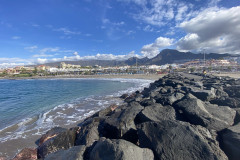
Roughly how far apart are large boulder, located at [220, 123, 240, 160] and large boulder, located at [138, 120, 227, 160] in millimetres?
448

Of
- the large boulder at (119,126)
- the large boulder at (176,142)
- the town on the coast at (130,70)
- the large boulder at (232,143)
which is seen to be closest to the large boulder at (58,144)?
the large boulder at (119,126)

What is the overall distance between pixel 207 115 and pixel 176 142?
2.20 m

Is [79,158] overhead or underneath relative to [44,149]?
overhead

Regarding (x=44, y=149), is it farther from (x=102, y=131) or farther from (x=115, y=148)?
(x=115, y=148)

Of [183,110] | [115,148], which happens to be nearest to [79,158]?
[115,148]

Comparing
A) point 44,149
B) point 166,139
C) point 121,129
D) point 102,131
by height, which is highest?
point 166,139

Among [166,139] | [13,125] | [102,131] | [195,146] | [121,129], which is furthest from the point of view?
[13,125]

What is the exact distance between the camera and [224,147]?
339 centimetres

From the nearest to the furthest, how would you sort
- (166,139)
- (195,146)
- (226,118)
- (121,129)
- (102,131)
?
(195,146) < (166,139) < (121,129) < (226,118) < (102,131)

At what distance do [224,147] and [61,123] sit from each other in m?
8.76

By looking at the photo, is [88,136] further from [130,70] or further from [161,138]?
[130,70]

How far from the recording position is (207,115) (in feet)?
14.9

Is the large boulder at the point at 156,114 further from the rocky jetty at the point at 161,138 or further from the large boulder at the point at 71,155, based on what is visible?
the large boulder at the point at 71,155

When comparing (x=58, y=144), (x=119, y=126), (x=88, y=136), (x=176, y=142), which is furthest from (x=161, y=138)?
(x=58, y=144)
